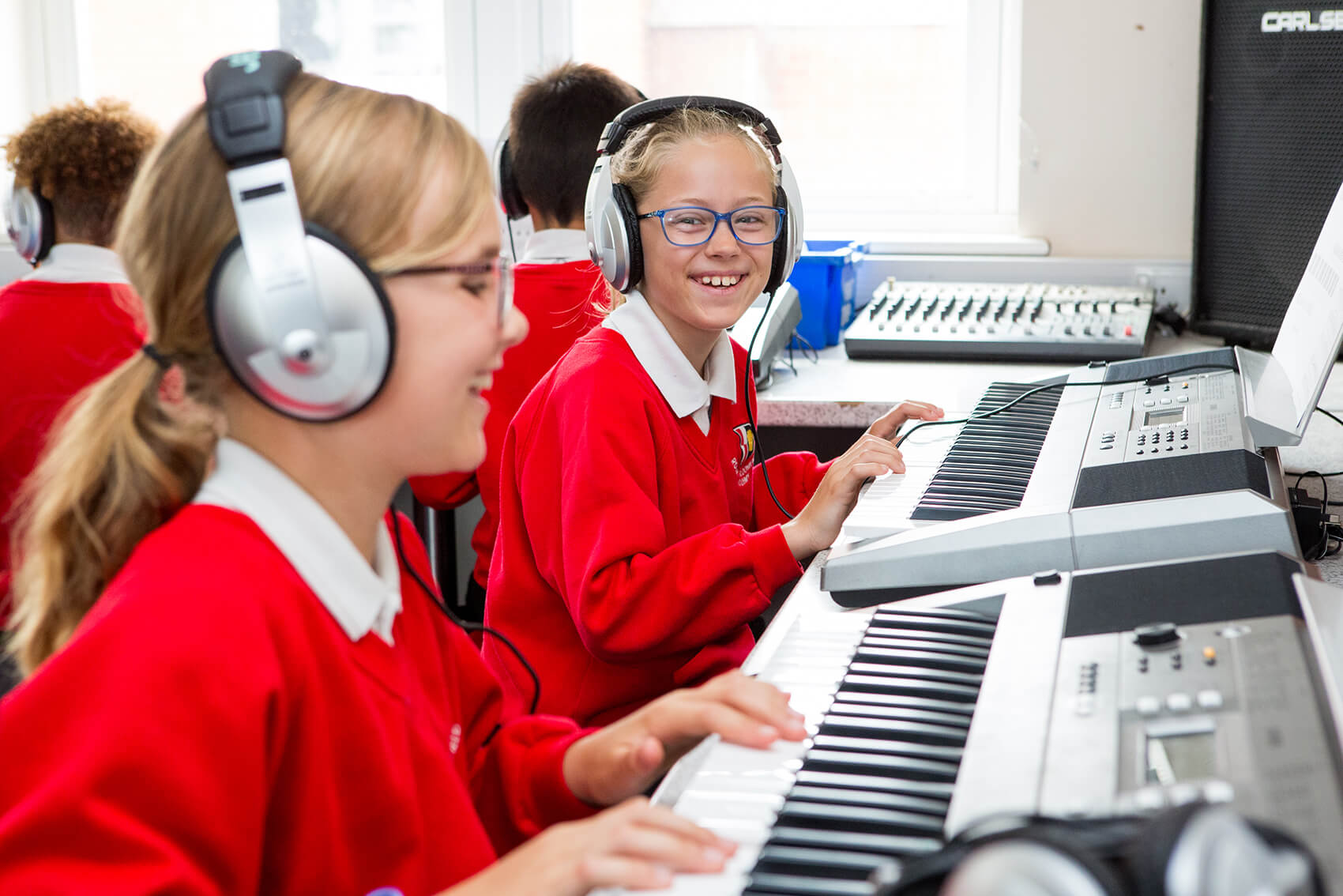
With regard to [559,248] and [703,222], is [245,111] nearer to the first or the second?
[703,222]

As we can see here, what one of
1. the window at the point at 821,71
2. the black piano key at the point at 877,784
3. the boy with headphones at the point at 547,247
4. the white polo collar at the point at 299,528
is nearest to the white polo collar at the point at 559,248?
the boy with headphones at the point at 547,247

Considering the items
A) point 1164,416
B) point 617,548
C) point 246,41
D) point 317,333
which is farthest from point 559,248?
point 246,41

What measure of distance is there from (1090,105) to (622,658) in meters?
1.77

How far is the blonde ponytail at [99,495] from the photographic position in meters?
0.75

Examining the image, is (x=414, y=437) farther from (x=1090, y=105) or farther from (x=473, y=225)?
(x=1090, y=105)

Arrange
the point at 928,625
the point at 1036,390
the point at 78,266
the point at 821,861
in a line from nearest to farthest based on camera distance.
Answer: the point at 821,861
the point at 928,625
the point at 1036,390
the point at 78,266

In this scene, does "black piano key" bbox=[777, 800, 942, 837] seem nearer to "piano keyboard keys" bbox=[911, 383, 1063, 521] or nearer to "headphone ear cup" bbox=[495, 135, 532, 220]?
"piano keyboard keys" bbox=[911, 383, 1063, 521]

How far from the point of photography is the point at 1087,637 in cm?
85

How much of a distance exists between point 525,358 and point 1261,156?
50.9 inches

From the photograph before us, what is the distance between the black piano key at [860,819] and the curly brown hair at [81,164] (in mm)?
1729

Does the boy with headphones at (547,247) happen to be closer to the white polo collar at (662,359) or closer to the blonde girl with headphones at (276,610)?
the white polo collar at (662,359)

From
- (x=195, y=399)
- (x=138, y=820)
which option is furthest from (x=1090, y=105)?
Answer: (x=138, y=820)

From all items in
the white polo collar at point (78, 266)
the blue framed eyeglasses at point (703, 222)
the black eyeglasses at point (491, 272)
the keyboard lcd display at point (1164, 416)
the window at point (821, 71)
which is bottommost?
the keyboard lcd display at point (1164, 416)

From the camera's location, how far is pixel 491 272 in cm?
85
